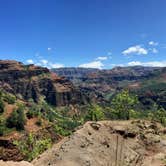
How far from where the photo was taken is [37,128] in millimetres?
147875

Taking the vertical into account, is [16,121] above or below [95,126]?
below

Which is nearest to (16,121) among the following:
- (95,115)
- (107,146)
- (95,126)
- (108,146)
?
(95,115)

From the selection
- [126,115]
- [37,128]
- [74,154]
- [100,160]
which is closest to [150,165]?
[100,160]

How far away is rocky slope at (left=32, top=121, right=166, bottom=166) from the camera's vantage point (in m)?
34.6

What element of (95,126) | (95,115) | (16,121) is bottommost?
(16,121)

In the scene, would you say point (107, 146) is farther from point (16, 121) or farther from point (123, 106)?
point (16, 121)

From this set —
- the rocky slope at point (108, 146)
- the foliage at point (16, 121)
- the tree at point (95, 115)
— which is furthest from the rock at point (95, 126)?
the foliage at point (16, 121)

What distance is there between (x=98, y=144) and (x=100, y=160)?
4841 mm

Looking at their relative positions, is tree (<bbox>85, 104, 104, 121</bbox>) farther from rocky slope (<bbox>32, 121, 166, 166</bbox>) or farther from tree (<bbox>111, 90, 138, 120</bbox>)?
rocky slope (<bbox>32, 121, 166, 166</bbox>)

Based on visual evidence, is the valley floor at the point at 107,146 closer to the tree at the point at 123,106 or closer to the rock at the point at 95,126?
the rock at the point at 95,126

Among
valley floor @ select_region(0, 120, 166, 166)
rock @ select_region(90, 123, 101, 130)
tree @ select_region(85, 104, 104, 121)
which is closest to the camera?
valley floor @ select_region(0, 120, 166, 166)

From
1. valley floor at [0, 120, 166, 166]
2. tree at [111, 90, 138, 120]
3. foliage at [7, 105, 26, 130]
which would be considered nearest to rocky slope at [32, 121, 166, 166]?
valley floor at [0, 120, 166, 166]

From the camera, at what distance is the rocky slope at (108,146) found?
34.6 meters

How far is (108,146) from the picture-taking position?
40531 mm
